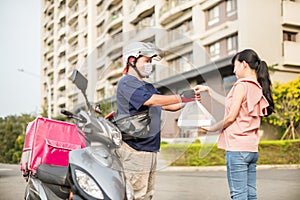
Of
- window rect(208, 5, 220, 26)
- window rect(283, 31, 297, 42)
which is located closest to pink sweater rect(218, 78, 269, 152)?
window rect(283, 31, 297, 42)

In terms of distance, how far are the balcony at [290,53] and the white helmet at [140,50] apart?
12.4m

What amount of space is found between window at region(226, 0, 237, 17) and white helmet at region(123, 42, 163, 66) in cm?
1328

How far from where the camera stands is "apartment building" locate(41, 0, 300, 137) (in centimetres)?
198

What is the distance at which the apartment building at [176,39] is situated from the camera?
6.48ft

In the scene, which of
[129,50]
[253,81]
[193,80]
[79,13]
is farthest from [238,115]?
[79,13]

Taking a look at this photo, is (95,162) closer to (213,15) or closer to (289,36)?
(289,36)

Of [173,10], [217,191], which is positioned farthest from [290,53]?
[217,191]

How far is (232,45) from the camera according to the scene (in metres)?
14.8

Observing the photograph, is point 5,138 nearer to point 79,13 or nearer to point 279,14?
point 79,13

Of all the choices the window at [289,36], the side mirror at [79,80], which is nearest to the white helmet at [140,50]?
the side mirror at [79,80]

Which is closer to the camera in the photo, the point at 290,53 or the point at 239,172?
the point at 239,172

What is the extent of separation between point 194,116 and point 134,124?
1.06 ft

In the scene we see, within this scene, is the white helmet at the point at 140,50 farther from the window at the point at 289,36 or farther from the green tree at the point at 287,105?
the window at the point at 289,36

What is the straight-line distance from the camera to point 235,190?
2.27 meters
